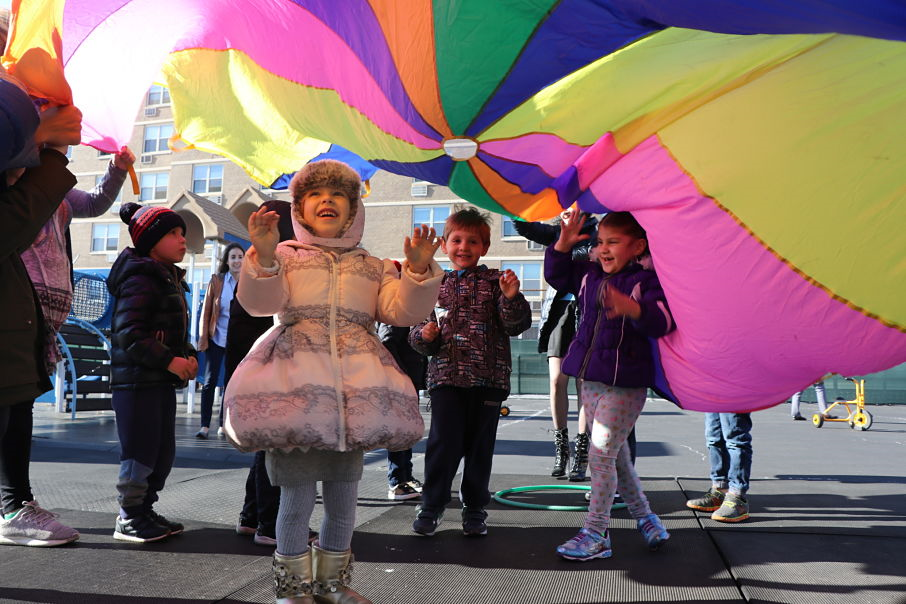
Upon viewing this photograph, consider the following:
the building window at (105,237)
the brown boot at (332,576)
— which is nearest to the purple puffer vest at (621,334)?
the brown boot at (332,576)

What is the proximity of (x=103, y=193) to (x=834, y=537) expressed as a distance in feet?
11.7

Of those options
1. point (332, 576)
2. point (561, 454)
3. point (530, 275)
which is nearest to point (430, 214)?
point (530, 275)

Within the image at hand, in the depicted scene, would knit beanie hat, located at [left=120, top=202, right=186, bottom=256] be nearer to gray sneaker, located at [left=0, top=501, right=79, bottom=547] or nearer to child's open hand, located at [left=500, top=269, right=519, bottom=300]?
gray sneaker, located at [left=0, top=501, right=79, bottom=547]

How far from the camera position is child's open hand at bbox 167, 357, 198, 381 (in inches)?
110

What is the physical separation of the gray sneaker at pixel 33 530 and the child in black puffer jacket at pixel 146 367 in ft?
0.69

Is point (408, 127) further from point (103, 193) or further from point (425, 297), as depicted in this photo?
point (103, 193)

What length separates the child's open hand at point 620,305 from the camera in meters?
2.64

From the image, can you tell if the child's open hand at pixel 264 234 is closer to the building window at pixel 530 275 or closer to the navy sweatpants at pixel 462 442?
the navy sweatpants at pixel 462 442

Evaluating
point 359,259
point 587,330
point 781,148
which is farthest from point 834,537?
point 359,259

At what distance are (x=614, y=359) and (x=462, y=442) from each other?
803 millimetres

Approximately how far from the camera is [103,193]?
3104 millimetres

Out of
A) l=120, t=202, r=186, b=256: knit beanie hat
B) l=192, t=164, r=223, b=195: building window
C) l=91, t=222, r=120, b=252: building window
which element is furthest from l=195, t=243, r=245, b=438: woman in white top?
l=91, t=222, r=120, b=252: building window

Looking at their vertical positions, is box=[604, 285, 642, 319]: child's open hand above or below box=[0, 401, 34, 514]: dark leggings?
above

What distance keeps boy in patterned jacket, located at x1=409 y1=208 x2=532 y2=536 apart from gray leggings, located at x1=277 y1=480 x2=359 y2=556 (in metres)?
0.87
